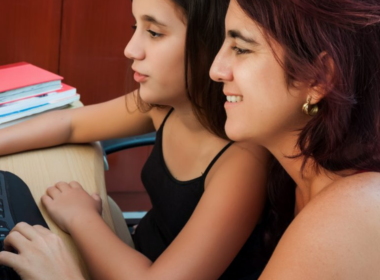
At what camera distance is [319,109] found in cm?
107

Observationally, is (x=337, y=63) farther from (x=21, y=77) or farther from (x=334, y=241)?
(x=21, y=77)

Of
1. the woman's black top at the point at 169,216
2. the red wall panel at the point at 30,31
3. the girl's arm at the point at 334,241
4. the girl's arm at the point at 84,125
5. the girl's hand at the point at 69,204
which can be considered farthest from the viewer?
the red wall panel at the point at 30,31

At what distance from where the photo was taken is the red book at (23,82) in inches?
61.2

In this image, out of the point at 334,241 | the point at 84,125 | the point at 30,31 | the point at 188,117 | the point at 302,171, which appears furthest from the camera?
the point at 30,31

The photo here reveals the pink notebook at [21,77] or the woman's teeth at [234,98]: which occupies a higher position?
the woman's teeth at [234,98]

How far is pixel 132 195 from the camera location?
2.85 meters

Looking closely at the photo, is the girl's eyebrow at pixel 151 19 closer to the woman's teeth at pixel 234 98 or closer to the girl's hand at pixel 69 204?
the woman's teeth at pixel 234 98

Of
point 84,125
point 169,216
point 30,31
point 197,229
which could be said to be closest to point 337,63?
point 197,229

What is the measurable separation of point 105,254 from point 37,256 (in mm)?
153

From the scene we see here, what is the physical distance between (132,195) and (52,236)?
175 centimetres

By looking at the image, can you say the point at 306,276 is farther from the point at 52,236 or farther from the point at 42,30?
the point at 42,30

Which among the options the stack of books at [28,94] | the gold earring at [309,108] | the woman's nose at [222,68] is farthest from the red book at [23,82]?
the gold earring at [309,108]

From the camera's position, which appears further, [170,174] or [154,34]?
[170,174]

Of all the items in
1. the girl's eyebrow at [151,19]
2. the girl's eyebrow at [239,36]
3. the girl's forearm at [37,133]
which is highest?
the girl's eyebrow at [239,36]
